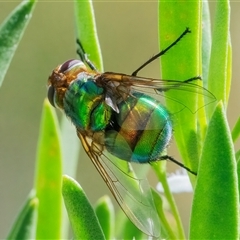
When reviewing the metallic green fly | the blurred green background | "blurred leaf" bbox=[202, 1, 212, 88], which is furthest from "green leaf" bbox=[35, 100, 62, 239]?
the blurred green background

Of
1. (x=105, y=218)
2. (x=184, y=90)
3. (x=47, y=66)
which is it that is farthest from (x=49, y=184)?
(x=47, y=66)

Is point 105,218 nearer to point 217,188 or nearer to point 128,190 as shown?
point 128,190

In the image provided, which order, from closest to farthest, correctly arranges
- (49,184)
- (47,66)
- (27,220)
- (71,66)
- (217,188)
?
(217,188)
(27,220)
(49,184)
(71,66)
(47,66)

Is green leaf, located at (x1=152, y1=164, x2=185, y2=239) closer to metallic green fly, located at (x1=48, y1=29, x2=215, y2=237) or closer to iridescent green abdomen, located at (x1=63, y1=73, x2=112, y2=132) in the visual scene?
metallic green fly, located at (x1=48, y1=29, x2=215, y2=237)

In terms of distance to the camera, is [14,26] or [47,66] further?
[47,66]

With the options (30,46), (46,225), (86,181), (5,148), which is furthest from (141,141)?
(30,46)

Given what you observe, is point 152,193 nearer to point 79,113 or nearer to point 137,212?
point 137,212

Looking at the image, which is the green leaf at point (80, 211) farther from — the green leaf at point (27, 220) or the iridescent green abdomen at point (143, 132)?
the iridescent green abdomen at point (143, 132)

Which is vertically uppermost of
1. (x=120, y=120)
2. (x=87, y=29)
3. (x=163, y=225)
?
(x=87, y=29)
